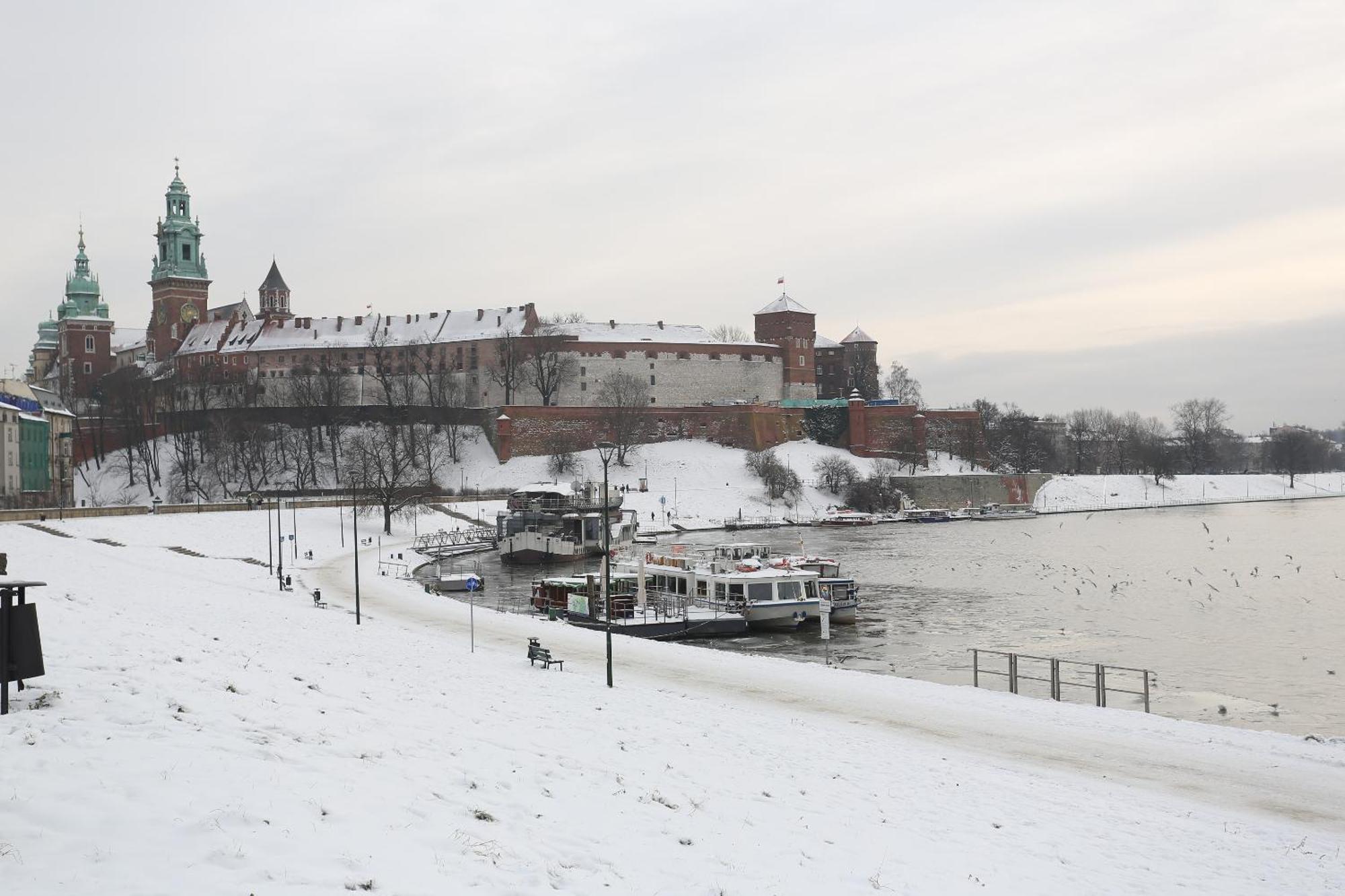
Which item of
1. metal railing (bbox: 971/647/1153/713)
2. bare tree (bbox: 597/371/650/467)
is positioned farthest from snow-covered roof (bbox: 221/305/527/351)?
metal railing (bbox: 971/647/1153/713)

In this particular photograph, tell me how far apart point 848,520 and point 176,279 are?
78461 millimetres

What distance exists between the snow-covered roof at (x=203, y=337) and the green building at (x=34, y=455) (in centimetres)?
4669

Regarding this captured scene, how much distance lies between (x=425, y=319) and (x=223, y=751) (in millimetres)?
109967

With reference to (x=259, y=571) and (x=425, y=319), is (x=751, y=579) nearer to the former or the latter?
(x=259, y=571)

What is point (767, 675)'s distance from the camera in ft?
71.6

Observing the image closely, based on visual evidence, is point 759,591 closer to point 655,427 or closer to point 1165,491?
point 655,427

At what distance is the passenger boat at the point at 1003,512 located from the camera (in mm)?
94562

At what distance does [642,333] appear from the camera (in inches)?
4609

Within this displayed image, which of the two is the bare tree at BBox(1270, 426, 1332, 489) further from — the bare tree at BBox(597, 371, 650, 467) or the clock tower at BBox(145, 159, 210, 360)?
the clock tower at BBox(145, 159, 210, 360)

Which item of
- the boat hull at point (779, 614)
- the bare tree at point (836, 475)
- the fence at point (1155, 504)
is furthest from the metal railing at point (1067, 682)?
the fence at point (1155, 504)

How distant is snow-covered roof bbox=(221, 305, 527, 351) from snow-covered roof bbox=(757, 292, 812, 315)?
27.1 m

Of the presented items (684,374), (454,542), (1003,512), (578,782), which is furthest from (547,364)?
(578,782)

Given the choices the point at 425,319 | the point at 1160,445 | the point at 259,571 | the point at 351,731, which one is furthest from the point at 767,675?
the point at 1160,445

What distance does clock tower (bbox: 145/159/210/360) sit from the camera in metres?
120
